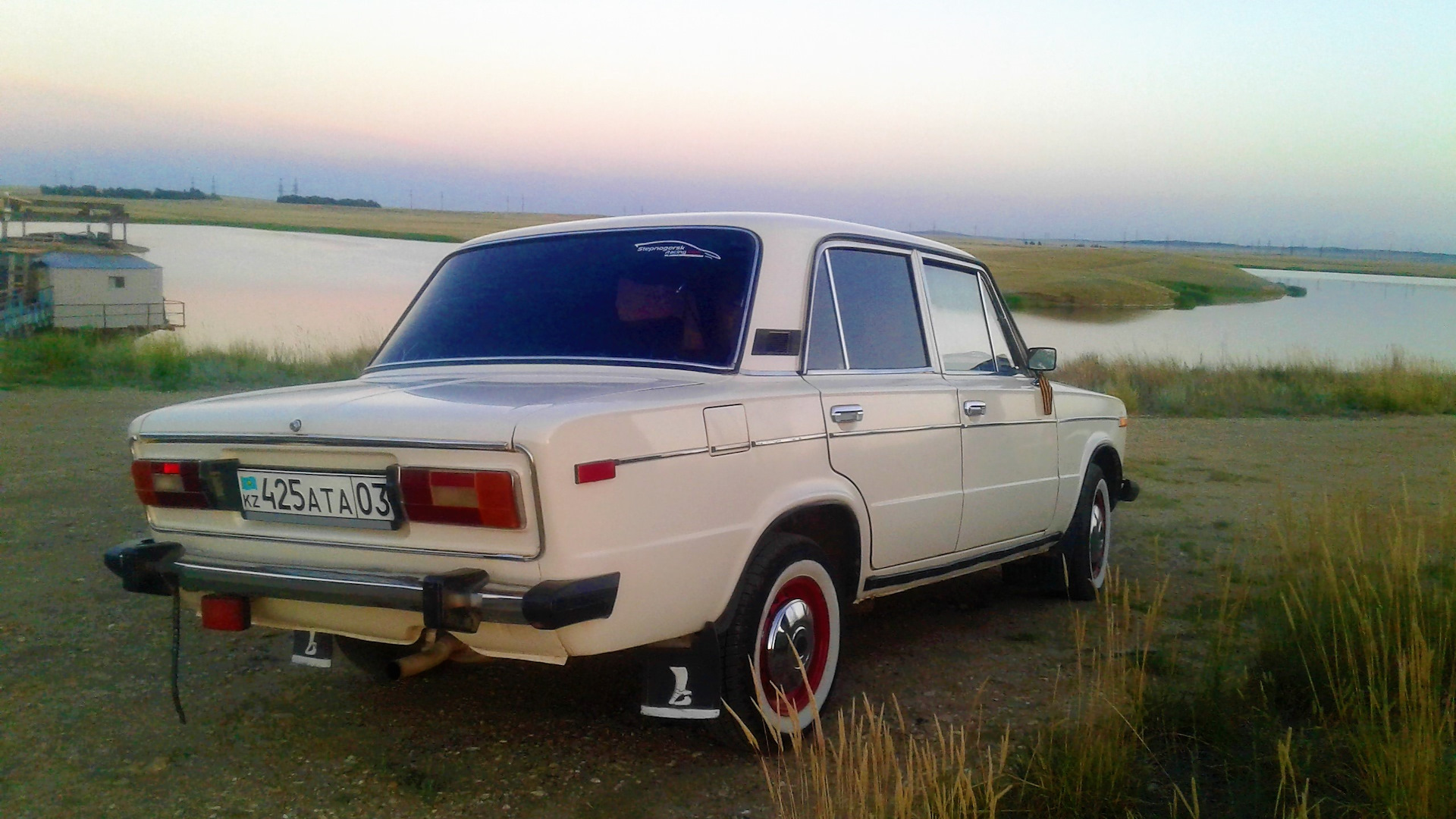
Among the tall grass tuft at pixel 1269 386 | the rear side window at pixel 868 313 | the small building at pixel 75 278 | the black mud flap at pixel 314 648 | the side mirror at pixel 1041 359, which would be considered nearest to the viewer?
the black mud flap at pixel 314 648

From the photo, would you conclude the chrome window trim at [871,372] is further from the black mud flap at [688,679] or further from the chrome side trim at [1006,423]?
the black mud flap at [688,679]

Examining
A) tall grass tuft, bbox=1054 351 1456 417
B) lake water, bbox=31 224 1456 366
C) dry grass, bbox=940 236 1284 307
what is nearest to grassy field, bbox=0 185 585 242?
lake water, bbox=31 224 1456 366

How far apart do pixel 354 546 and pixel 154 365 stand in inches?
606

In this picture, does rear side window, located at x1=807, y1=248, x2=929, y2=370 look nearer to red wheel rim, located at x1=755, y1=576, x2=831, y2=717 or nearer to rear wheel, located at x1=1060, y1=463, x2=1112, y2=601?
red wheel rim, located at x1=755, y1=576, x2=831, y2=717

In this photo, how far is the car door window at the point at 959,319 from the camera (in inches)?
181

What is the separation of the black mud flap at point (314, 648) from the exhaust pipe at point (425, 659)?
0.20 metres

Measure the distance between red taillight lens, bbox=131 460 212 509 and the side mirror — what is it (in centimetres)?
363

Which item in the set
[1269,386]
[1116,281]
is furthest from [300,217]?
[1116,281]

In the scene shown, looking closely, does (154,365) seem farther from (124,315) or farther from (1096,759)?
(1096,759)

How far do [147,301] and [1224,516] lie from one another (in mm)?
30503

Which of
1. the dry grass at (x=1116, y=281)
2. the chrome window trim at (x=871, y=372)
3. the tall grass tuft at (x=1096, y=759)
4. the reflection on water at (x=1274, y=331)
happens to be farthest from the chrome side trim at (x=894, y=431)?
the dry grass at (x=1116, y=281)

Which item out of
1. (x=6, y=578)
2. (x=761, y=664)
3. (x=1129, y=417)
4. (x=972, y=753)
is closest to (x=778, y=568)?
(x=761, y=664)

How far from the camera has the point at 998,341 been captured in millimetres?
5145

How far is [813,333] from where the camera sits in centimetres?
376
